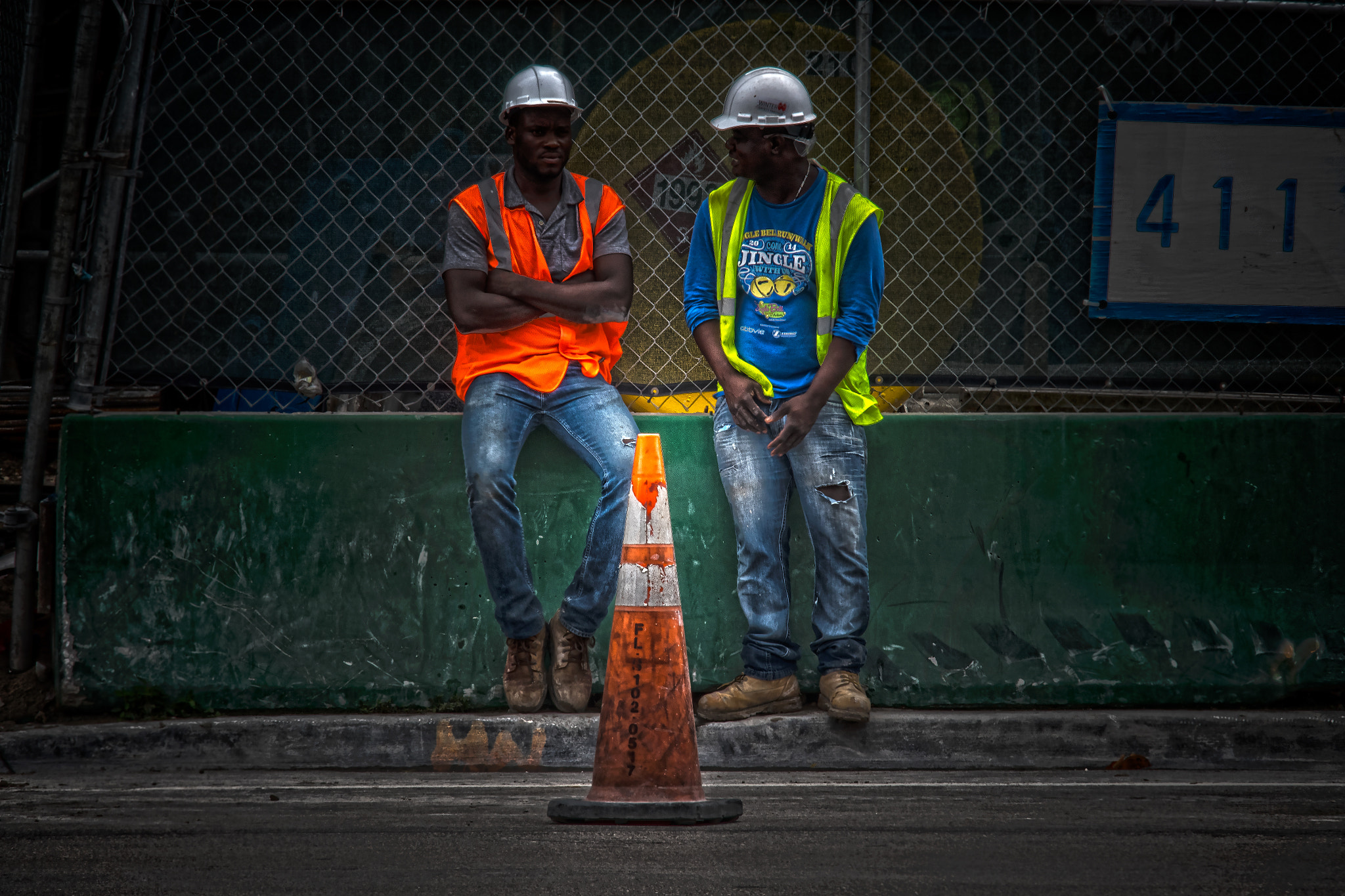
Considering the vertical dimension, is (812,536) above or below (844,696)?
above

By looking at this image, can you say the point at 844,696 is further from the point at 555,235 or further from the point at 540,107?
the point at 540,107

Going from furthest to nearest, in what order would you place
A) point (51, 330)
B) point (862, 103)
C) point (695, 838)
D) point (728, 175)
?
point (728, 175) → point (862, 103) → point (51, 330) → point (695, 838)

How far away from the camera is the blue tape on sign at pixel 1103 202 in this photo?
4.79 m

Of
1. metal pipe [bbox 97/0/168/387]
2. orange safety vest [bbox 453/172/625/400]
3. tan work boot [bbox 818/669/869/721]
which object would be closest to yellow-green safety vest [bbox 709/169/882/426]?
orange safety vest [bbox 453/172/625/400]

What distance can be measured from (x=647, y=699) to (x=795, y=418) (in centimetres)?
126

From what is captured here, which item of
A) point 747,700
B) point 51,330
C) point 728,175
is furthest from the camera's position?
point 728,175

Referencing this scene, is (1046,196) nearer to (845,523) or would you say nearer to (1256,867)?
(845,523)

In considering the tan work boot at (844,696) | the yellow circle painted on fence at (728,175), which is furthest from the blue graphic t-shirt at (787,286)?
the tan work boot at (844,696)

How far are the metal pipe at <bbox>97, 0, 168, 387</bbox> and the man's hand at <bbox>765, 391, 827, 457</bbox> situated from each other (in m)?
2.69

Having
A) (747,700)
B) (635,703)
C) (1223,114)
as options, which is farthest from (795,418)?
(1223,114)

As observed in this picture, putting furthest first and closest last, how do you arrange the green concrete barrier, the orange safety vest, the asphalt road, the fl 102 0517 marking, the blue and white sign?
the blue and white sign, the green concrete barrier, the orange safety vest, the fl 102 0517 marking, the asphalt road

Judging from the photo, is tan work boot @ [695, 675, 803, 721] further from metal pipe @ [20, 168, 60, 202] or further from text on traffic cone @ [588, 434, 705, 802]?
metal pipe @ [20, 168, 60, 202]

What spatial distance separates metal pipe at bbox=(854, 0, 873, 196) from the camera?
466 centimetres

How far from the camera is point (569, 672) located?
436cm
